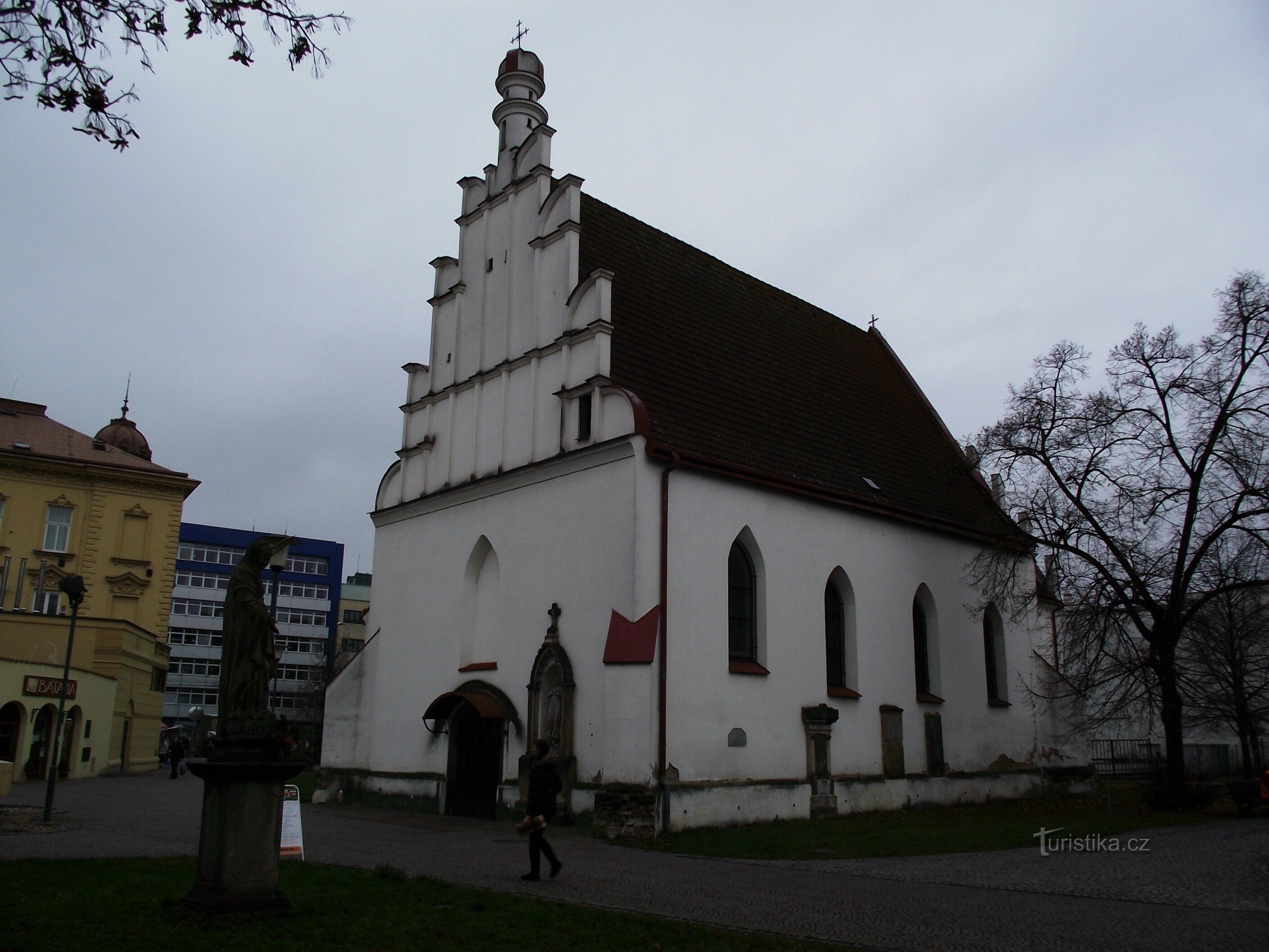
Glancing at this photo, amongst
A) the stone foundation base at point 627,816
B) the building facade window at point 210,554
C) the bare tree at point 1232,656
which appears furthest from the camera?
the building facade window at point 210,554

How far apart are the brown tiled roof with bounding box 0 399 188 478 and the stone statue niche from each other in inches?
1187

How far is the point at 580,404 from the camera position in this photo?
60.3ft

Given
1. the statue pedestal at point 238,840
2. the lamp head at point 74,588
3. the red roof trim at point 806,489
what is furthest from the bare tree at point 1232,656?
the lamp head at point 74,588

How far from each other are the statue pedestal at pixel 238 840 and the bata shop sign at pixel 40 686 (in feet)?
80.3

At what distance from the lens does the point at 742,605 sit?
18.3 meters

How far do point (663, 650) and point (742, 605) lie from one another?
8.85 ft

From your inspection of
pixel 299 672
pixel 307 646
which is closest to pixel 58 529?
pixel 307 646

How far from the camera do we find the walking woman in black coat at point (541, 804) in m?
10.3

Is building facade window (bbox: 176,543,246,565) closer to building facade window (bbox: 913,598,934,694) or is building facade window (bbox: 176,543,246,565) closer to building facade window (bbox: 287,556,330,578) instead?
building facade window (bbox: 287,556,330,578)

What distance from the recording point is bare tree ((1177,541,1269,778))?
18984 millimetres

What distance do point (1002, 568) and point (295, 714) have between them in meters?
62.2

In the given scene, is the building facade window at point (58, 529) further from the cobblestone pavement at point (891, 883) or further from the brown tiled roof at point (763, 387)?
the brown tiled roof at point (763, 387)

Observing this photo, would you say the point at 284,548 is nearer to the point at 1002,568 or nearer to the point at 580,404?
the point at 580,404

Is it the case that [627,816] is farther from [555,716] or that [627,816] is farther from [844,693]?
[844,693]
